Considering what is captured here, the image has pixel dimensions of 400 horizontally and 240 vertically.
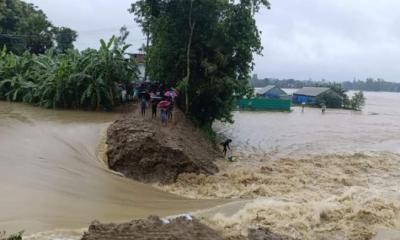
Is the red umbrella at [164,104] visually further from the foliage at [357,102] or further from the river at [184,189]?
the foliage at [357,102]

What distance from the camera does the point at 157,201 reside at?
11.4 meters

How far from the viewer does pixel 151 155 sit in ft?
45.6

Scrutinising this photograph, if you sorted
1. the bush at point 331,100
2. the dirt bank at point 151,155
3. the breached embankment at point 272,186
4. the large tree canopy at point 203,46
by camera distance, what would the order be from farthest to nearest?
the bush at point 331,100, the large tree canopy at point 203,46, the dirt bank at point 151,155, the breached embankment at point 272,186

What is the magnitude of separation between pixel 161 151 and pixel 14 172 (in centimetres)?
419

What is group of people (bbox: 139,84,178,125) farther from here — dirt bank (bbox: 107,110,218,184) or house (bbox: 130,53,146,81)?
house (bbox: 130,53,146,81)

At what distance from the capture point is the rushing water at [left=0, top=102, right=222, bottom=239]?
9547 mm

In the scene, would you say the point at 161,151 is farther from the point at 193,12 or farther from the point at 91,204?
the point at 193,12

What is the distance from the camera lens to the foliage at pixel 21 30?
38.5 metres

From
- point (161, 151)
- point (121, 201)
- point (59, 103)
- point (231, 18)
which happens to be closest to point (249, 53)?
point (231, 18)

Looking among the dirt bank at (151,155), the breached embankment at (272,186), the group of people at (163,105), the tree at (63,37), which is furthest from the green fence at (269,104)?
the dirt bank at (151,155)

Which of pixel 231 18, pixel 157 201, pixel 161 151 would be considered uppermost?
pixel 231 18

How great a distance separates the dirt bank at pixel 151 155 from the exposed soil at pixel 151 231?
213 inches

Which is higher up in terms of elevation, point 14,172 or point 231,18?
point 231,18

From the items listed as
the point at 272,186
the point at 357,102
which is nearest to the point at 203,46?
the point at 272,186
